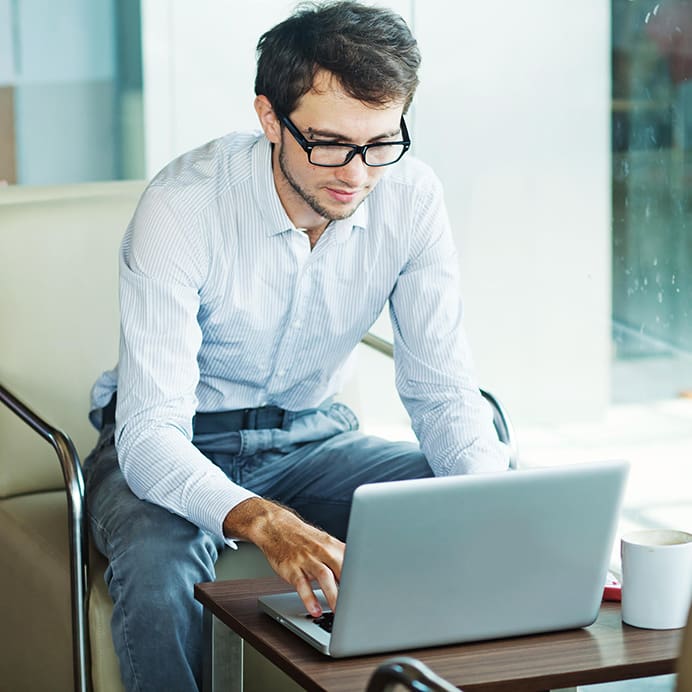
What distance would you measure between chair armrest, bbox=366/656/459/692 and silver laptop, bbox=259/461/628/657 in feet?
0.64

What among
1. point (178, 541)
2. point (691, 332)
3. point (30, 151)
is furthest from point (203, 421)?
point (30, 151)

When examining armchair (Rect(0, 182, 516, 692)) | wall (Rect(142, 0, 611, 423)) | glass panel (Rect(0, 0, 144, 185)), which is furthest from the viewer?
glass panel (Rect(0, 0, 144, 185))

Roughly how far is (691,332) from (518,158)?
719mm

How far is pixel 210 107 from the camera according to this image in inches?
133

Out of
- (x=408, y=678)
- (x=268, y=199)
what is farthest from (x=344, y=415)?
(x=408, y=678)

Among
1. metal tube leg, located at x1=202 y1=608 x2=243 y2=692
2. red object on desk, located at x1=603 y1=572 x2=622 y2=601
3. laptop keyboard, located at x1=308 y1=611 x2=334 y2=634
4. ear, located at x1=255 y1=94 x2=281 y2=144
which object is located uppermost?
ear, located at x1=255 y1=94 x2=281 y2=144

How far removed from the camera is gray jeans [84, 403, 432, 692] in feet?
5.31

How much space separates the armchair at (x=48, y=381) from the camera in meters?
1.92

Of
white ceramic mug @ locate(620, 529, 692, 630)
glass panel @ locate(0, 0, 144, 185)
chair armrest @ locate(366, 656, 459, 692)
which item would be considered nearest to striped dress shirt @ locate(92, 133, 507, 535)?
white ceramic mug @ locate(620, 529, 692, 630)

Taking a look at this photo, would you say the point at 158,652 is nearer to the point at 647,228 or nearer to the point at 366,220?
the point at 366,220

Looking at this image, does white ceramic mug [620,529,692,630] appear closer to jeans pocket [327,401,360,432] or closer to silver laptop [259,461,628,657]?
silver laptop [259,461,628,657]

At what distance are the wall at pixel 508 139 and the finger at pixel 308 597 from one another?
1741 mm

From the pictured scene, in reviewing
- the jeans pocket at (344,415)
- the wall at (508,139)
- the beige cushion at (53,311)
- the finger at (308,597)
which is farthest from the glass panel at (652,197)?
the finger at (308,597)

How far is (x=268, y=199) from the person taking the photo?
1934mm
